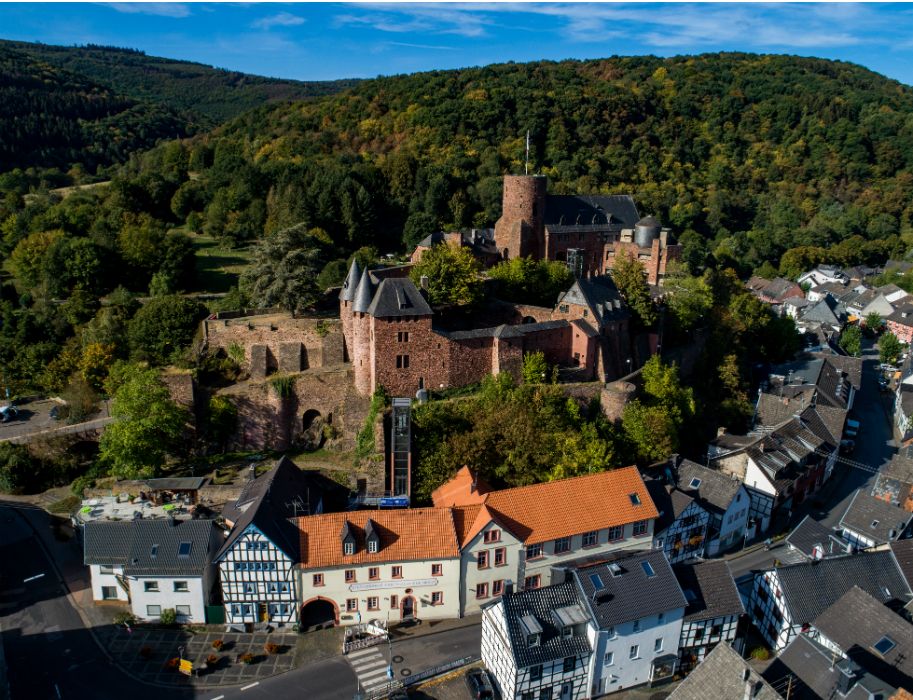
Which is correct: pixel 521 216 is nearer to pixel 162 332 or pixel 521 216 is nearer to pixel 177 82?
pixel 162 332

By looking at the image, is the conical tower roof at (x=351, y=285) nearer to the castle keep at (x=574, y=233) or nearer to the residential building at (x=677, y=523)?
the castle keep at (x=574, y=233)

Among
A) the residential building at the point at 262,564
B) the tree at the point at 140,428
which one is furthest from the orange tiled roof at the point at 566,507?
the tree at the point at 140,428

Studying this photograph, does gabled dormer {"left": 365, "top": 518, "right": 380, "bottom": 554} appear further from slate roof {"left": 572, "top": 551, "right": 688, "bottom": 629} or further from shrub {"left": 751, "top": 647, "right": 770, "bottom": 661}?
shrub {"left": 751, "top": 647, "right": 770, "bottom": 661}

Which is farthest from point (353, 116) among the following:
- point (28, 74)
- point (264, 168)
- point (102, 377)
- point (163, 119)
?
point (102, 377)

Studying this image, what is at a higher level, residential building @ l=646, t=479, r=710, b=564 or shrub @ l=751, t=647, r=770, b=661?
residential building @ l=646, t=479, r=710, b=564

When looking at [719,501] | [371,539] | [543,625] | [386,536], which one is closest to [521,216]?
[719,501]

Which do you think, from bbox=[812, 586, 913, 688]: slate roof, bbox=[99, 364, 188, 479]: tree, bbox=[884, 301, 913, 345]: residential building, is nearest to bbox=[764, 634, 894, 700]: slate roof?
bbox=[812, 586, 913, 688]: slate roof
